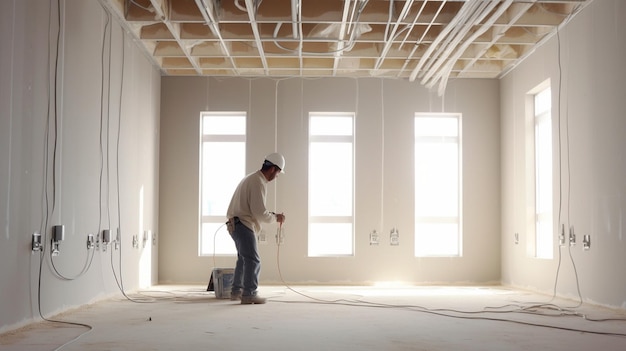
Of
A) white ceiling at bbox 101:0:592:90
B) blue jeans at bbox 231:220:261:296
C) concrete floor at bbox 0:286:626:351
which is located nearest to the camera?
concrete floor at bbox 0:286:626:351

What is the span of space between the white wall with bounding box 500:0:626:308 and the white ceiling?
33 cm

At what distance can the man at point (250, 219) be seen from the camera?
20.6 feet

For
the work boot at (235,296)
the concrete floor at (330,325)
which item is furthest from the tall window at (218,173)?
the work boot at (235,296)

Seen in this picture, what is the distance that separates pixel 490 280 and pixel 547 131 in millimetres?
2341

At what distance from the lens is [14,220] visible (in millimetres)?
4703

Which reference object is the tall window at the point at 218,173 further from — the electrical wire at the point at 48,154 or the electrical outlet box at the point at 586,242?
the electrical outlet box at the point at 586,242

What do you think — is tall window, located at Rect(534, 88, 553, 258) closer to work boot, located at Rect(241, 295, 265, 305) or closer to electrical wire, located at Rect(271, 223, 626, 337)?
electrical wire, located at Rect(271, 223, 626, 337)

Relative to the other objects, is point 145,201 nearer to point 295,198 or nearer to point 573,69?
point 295,198

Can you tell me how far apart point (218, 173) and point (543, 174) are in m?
4.23

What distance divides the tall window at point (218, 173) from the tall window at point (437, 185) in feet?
8.03

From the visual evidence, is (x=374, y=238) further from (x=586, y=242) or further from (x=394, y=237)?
(x=586, y=242)

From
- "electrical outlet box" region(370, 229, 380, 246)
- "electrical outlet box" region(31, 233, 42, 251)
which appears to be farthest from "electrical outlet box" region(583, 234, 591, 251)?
"electrical outlet box" region(31, 233, 42, 251)

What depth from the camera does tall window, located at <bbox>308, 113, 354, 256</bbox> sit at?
31.5 ft

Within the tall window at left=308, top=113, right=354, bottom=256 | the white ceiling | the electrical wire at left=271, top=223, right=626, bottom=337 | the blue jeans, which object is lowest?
the electrical wire at left=271, top=223, right=626, bottom=337
